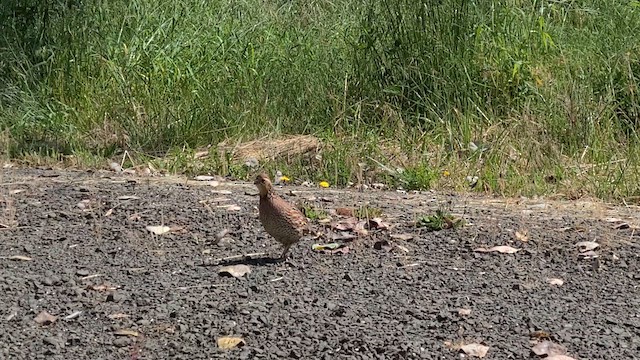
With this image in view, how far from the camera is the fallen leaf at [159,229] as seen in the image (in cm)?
515

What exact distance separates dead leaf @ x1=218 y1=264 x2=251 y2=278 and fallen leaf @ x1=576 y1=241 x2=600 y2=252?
1554 mm

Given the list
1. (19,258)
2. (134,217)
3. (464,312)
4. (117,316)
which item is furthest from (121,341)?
(134,217)

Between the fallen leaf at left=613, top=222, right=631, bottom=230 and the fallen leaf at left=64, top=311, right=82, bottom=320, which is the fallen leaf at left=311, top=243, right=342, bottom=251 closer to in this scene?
the fallen leaf at left=64, top=311, right=82, bottom=320

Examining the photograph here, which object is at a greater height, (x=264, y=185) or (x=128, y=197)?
(x=264, y=185)

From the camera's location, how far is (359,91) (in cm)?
842

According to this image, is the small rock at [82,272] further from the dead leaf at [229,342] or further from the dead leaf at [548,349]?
the dead leaf at [548,349]

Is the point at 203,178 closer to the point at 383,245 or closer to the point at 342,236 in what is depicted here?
the point at 342,236

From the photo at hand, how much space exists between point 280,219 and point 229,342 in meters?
0.99

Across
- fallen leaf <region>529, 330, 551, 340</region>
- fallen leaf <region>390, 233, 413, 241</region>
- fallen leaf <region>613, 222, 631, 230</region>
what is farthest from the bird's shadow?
fallen leaf <region>613, 222, 631, 230</region>

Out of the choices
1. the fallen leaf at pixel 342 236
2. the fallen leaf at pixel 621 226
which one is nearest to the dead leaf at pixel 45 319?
the fallen leaf at pixel 342 236

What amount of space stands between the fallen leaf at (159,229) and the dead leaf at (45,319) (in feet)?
3.78

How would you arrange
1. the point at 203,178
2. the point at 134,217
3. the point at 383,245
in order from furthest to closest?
1. the point at 203,178
2. the point at 134,217
3. the point at 383,245

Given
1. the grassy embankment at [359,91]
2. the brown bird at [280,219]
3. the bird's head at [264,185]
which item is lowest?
the grassy embankment at [359,91]

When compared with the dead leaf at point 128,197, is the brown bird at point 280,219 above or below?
above
